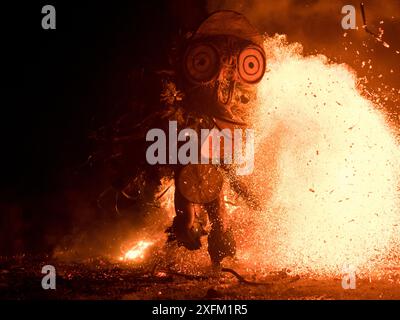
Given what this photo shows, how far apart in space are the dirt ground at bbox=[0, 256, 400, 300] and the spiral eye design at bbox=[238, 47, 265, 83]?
3.68 meters

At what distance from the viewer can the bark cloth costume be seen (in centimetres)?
910

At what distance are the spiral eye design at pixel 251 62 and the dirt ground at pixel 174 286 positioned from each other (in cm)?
368

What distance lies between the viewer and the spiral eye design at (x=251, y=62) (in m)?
9.22

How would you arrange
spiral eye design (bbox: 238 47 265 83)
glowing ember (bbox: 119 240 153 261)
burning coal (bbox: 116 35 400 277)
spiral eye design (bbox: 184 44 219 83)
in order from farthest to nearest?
1. glowing ember (bbox: 119 240 153 261)
2. burning coal (bbox: 116 35 400 277)
3. spiral eye design (bbox: 238 47 265 83)
4. spiral eye design (bbox: 184 44 219 83)

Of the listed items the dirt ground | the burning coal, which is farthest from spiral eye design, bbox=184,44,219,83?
the dirt ground

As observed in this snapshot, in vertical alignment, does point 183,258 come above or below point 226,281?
above

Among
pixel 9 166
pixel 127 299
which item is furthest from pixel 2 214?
pixel 127 299

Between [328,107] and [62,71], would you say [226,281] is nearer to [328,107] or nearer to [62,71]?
[328,107]

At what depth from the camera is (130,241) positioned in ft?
38.3

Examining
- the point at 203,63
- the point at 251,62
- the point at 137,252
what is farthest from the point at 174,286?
the point at 251,62

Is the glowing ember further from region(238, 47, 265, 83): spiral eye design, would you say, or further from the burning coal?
region(238, 47, 265, 83): spiral eye design
